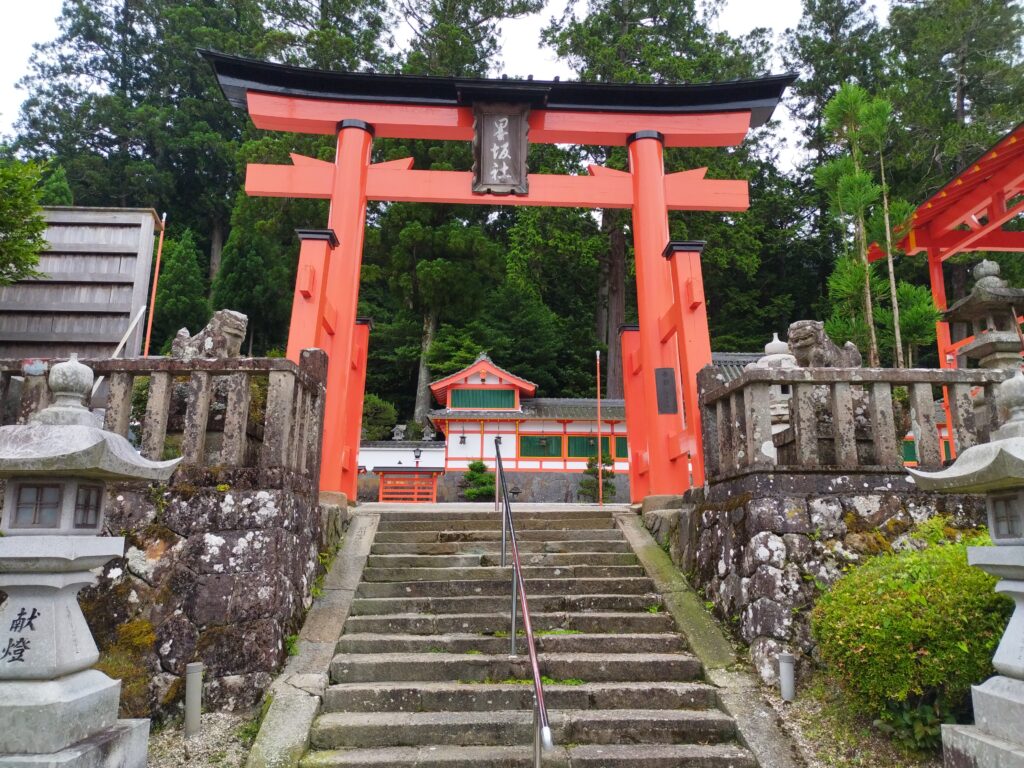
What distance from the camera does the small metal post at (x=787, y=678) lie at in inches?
152

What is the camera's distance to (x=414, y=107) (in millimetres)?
8195

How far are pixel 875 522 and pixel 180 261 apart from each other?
23.9 meters

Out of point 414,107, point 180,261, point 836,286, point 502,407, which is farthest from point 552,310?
point 414,107

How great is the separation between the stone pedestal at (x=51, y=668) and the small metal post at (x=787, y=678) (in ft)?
11.3

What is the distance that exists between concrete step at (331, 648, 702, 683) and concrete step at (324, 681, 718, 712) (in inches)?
7.0

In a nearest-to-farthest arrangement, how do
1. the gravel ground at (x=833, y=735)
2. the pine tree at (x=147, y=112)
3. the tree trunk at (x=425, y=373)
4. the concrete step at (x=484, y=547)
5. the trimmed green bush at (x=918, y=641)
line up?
the trimmed green bush at (x=918, y=641) → the gravel ground at (x=833, y=735) → the concrete step at (x=484, y=547) → the tree trunk at (x=425, y=373) → the pine tree at (x=147, y=112)

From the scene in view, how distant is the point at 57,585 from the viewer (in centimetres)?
296

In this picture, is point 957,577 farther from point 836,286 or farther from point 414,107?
point 836,286

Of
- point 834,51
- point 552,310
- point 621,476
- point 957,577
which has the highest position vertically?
point 834,51

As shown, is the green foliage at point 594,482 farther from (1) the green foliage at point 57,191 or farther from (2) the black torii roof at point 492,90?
(1) the green foliage at point 57,191

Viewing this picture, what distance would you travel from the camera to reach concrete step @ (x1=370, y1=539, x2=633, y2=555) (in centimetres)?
585

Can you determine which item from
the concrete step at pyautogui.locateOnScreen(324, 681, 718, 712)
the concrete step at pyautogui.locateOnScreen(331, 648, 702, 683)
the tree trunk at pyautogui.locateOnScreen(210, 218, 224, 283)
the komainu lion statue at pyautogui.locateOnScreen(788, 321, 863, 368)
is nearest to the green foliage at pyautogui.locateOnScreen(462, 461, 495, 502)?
the komainu lion statue at pyautogui.locateOnScreen(788, 321, 863, 368)

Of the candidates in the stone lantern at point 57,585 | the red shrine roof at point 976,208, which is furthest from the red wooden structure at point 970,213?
the stone lantern at point 57,585

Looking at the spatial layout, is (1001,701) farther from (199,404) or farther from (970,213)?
(970,213)
